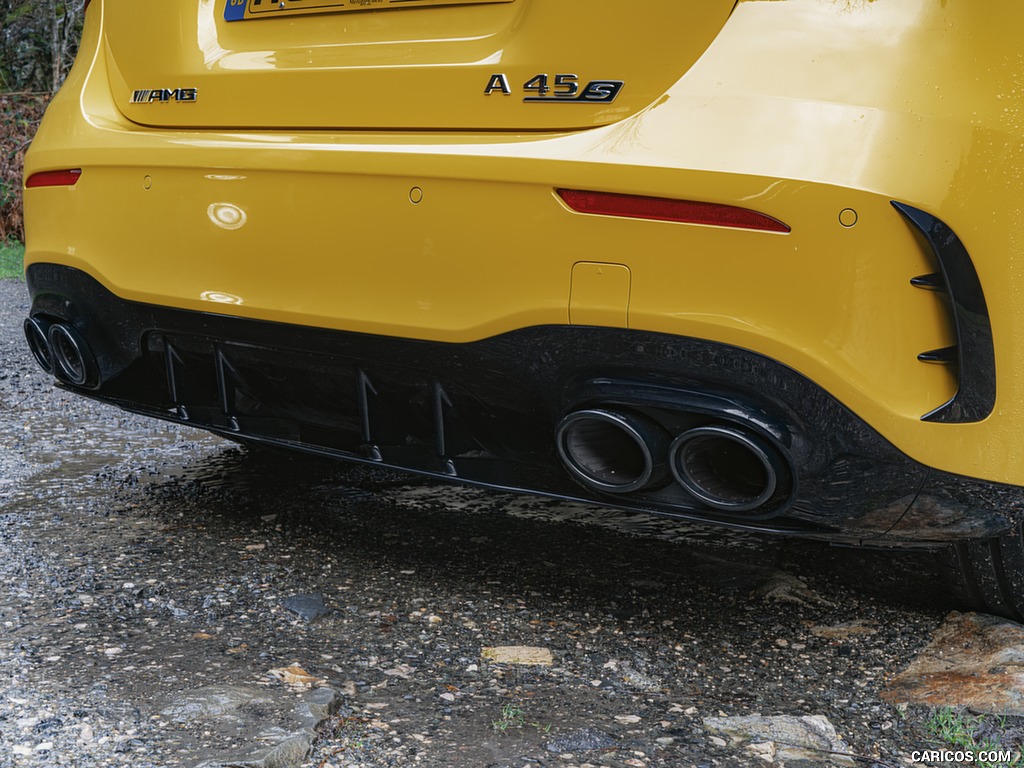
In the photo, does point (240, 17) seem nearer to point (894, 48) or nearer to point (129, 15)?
point (129, 15)

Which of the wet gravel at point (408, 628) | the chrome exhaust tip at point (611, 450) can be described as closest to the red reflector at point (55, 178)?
the wet gravel at point (408, 628)

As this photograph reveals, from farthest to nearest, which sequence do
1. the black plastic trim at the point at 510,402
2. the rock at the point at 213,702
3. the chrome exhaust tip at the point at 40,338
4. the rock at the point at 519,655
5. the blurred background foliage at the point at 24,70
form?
1. the blurred background foliage at the point at 24,70
2. the chrome exhaust tip at the point at 40,338
3. the rock at the point at 519,655
4. the rock at the point at 213,702
5. the black plastic trim at the point at 510,402

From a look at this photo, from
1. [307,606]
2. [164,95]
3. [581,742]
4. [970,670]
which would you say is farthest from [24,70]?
[970,670]

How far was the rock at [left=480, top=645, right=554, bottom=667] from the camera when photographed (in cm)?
241

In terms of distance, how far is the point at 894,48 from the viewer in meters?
1.86

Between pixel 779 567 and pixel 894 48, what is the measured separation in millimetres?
1550

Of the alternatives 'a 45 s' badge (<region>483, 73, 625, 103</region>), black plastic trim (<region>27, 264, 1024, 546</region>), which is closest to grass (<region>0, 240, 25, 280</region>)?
black plastic trim (<region>27, 264, 1024, 546</region>)

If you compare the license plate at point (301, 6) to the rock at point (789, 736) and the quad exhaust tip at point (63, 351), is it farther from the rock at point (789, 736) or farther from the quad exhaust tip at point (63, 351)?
the rock at point (789, 736)

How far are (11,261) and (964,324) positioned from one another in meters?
9.12

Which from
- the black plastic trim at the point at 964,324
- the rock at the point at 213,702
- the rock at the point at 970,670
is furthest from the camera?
the rock at the point at 970,670

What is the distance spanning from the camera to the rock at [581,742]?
2.04 meters

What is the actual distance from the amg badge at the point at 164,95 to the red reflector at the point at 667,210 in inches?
41.7

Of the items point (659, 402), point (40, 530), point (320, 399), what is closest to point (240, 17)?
point (320, 399)

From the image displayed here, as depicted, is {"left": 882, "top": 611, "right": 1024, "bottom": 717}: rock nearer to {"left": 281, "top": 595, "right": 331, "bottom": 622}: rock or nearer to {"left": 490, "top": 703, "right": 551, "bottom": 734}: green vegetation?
{"left": 490, "top": 703, "right": 551, "bottom": 734}: green vegetation
